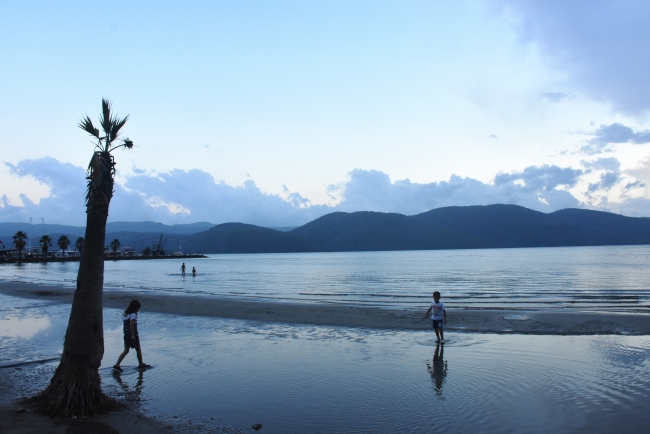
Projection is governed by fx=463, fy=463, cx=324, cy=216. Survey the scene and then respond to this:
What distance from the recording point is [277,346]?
1501 centimetres

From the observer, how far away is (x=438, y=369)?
11.8 m

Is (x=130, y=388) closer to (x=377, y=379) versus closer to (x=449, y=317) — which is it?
(x=377, y=379)

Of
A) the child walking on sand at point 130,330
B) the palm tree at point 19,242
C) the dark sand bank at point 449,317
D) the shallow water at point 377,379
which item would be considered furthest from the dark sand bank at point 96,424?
the palm tree at point 19,242

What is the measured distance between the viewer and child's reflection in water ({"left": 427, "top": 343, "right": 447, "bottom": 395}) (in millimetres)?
10423

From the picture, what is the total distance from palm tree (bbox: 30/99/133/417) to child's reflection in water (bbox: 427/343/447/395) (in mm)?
6671

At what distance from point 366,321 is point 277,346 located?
6922mm

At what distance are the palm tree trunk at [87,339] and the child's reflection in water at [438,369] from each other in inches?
264

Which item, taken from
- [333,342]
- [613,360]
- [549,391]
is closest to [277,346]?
[333,342]

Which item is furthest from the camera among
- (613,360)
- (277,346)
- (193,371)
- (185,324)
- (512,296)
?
(512,296)

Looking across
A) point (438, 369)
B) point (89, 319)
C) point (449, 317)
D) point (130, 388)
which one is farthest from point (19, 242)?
point (438, 369)

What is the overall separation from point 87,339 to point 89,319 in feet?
1.12

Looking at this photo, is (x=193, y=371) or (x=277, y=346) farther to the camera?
(x=277, y=346)

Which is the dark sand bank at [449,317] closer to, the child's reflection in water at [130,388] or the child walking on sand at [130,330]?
the child walking on sand at [130,330]

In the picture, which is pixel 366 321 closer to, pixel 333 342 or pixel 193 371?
pixel 333 342
